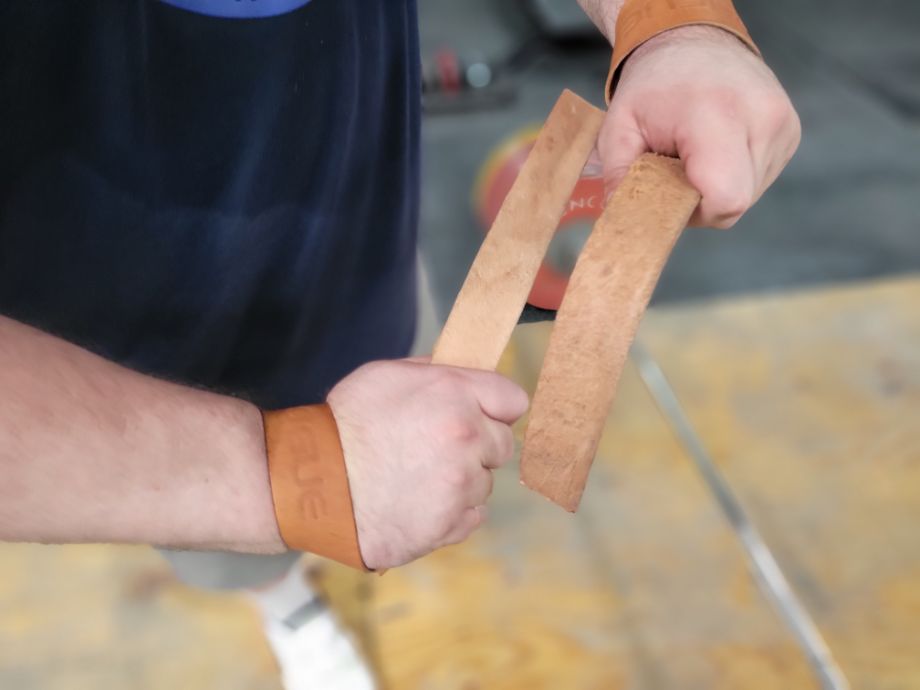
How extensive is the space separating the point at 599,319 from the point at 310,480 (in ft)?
0.60

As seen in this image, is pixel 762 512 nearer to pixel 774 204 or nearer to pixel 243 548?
pixel 243 548

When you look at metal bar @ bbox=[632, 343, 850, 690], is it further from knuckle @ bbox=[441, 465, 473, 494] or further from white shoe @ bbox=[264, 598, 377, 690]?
knuckle @ bbox=[441, 465, 473, 494]

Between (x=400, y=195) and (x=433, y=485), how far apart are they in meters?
0.34

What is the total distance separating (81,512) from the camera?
397mm

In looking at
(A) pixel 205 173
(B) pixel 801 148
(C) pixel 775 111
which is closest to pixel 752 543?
(C) pixel 775 111

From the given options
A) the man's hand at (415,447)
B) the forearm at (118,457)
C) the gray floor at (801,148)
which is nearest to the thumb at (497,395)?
the man's hand at (415,447)

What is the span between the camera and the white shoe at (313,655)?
0.89 metres

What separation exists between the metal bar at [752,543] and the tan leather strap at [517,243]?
60 cm

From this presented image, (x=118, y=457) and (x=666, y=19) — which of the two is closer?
(x=118, y=457)

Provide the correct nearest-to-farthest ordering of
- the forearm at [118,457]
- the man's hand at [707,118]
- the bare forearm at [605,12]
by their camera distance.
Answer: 1. the forearm at [118,457]
2. the man's hand at [707,118]
3. the bare forearm at [605,12]

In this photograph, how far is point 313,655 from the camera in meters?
0.90

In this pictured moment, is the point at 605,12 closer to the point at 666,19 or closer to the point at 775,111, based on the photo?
the point at 666,19

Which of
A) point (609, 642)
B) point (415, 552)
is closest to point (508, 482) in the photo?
point (609, 642)

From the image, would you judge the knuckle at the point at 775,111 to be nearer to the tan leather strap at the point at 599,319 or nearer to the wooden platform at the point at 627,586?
the tan leather strap at the point at 599,319
